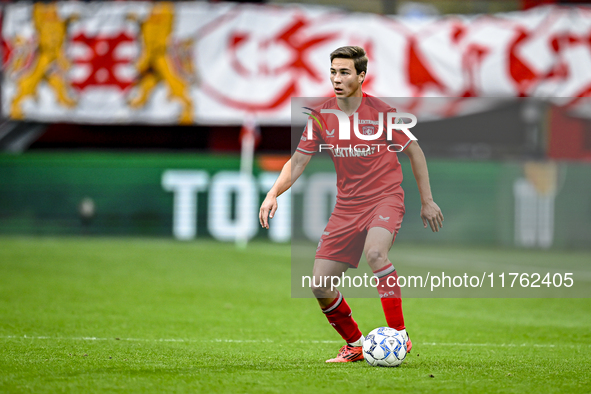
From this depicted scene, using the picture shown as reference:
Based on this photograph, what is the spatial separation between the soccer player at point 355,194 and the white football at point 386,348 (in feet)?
0.47

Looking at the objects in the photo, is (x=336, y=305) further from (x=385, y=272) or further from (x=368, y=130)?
(x=368, y=130)

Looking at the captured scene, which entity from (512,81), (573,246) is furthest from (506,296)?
(512,81)

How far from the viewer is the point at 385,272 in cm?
513

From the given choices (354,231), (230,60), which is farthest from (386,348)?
(230,60)

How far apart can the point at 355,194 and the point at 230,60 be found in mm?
13378

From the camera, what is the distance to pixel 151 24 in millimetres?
18406

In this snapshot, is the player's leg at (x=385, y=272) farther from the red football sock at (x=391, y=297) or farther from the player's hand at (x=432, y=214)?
the player's hand at (x=432, y=214)

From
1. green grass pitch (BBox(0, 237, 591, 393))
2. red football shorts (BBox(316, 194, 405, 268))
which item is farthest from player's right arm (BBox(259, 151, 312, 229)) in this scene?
green grass pitch (BBox(0, 237, 591, 393))

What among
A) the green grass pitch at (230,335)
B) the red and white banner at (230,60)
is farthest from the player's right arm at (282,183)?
the red and white banner at (230,60)

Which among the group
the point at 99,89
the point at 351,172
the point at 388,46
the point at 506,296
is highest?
the point at 388,46

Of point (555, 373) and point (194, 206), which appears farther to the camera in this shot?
point (194, 206)

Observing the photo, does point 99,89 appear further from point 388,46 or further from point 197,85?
point 388,46

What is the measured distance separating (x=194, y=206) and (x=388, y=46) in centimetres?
602

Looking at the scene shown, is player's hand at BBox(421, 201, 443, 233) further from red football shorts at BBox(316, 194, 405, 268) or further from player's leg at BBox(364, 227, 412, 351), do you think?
player's leg at BBox(364, 227, 412, 351)
